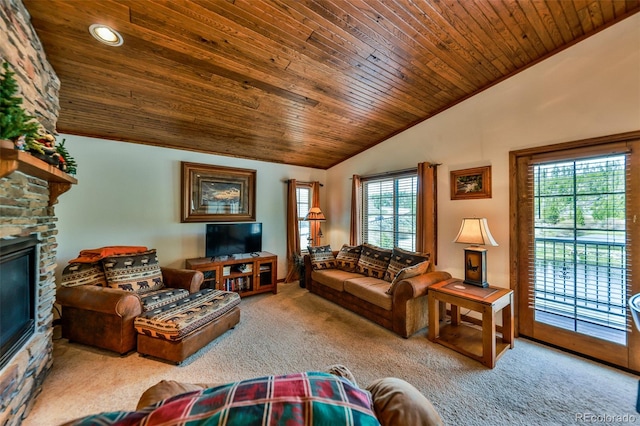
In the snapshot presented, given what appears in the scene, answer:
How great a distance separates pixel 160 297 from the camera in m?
2.77

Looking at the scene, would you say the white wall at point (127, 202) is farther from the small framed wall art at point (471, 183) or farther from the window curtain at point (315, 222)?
the small framed wall art at point (471, 183)

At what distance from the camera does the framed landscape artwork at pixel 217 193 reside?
3930 millimetres

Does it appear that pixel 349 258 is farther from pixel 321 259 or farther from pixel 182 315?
pixel 182 315

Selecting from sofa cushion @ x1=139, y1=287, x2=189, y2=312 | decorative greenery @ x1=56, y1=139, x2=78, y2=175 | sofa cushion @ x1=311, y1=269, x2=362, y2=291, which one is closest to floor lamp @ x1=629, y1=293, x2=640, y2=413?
sofa cushion @ x1=311, y1=269, x2=362, y2=291

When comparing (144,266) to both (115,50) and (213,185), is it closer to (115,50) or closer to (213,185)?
(213,185)

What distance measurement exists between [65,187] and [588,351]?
16.4 ft

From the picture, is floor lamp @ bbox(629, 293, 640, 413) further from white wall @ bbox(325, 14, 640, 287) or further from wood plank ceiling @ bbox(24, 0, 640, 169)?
wood plank ceiling @ bbox(24, 0, 640, 169)

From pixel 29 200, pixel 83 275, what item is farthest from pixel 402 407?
pixel 83 275

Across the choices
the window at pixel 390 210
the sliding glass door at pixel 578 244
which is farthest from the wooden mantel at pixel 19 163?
the sliding glass door at pixel 578 244

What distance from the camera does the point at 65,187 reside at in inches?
85.0

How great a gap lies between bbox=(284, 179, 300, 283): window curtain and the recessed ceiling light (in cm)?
317

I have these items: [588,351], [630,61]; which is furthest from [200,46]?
[588,351]

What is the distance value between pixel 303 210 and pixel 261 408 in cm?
464

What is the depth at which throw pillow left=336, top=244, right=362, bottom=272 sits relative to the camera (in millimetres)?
4091
